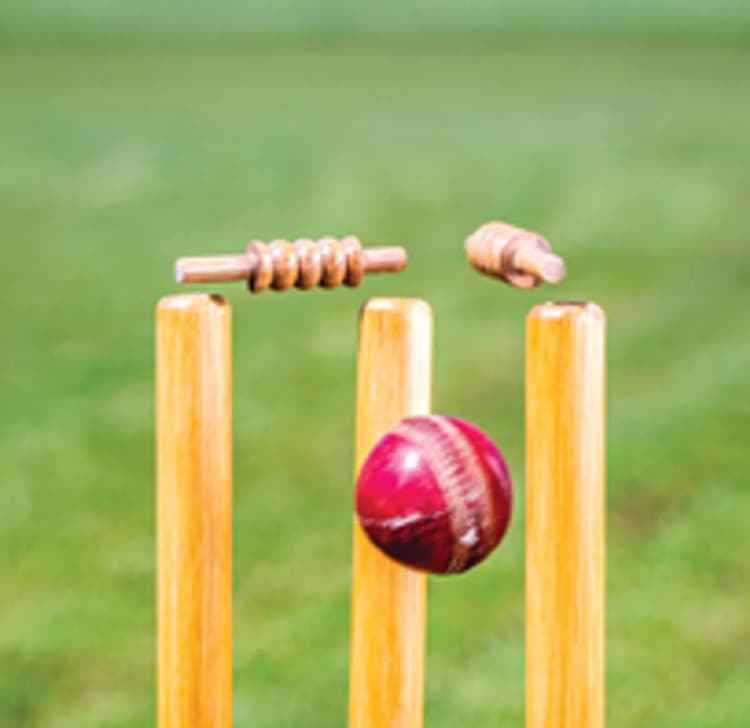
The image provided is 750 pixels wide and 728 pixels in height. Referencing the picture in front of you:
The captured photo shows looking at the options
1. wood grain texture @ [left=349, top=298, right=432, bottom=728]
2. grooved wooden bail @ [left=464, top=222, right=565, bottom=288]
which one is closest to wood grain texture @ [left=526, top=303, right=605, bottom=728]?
grooved wooden bail @ [left=464, top=222, right=565, bottom=288]

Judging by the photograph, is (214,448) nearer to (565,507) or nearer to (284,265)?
(284,265)

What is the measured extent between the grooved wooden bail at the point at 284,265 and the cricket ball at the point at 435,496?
248 millimetres

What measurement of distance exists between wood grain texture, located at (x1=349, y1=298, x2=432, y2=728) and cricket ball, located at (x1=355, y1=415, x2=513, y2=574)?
0.45 ft

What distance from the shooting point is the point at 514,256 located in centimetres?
208

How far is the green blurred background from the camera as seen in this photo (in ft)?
11.9

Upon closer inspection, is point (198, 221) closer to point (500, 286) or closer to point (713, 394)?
point (500, 286)

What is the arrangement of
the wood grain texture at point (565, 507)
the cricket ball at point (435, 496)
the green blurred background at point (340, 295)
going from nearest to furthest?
1. the cricket ball at point (435, 496)
2. the wood grain texture at point (565, 507)
3. the green blurred background at point (340, 295)

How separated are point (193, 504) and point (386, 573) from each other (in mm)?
298

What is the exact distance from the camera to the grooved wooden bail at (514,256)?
2049mm

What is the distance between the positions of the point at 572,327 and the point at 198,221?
15.2 feet

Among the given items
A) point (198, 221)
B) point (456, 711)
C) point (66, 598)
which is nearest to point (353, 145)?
point (198, 221)

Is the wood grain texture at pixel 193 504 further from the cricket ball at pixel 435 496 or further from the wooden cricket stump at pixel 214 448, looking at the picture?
the cricket ball at pixel 435 496

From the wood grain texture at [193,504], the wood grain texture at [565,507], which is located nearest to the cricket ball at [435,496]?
the wood grain texture at [565,507]

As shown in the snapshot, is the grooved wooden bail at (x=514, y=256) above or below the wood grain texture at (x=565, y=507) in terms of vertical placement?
above
